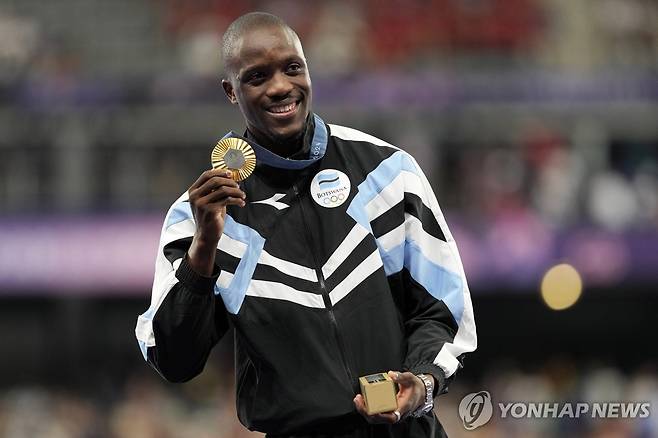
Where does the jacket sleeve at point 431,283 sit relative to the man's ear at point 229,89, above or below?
below

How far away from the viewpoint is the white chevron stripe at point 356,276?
343 centimetres

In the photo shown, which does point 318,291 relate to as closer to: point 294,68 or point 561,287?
point 294,68

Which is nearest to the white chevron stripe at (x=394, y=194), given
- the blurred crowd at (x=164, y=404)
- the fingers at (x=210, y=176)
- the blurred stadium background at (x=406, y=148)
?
the fingers at (x=210, y=176)

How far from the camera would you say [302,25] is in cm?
1650

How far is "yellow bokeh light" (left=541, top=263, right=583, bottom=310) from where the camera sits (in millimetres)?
13718

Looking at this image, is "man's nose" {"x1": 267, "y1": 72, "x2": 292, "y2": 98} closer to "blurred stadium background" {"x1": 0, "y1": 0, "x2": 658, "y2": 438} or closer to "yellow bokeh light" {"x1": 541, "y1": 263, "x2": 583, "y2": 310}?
"blurred stadium background" {"x1": 0, "y1": 0, "x2": 658, "y2": 438}

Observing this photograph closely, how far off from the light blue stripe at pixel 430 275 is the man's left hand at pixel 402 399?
0.32 meters

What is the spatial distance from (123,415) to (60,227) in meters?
3.05

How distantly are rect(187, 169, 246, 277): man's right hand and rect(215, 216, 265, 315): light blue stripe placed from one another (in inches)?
5.8

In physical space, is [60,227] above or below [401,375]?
below

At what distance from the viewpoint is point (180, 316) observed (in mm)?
3355

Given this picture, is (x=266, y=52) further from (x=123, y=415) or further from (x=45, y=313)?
(x=45, y=313)

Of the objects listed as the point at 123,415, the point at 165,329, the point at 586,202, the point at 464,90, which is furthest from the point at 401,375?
the point at 464,90

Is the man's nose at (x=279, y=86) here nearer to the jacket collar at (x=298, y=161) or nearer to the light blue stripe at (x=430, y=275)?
the jacket collar at (x=298, y=161)
